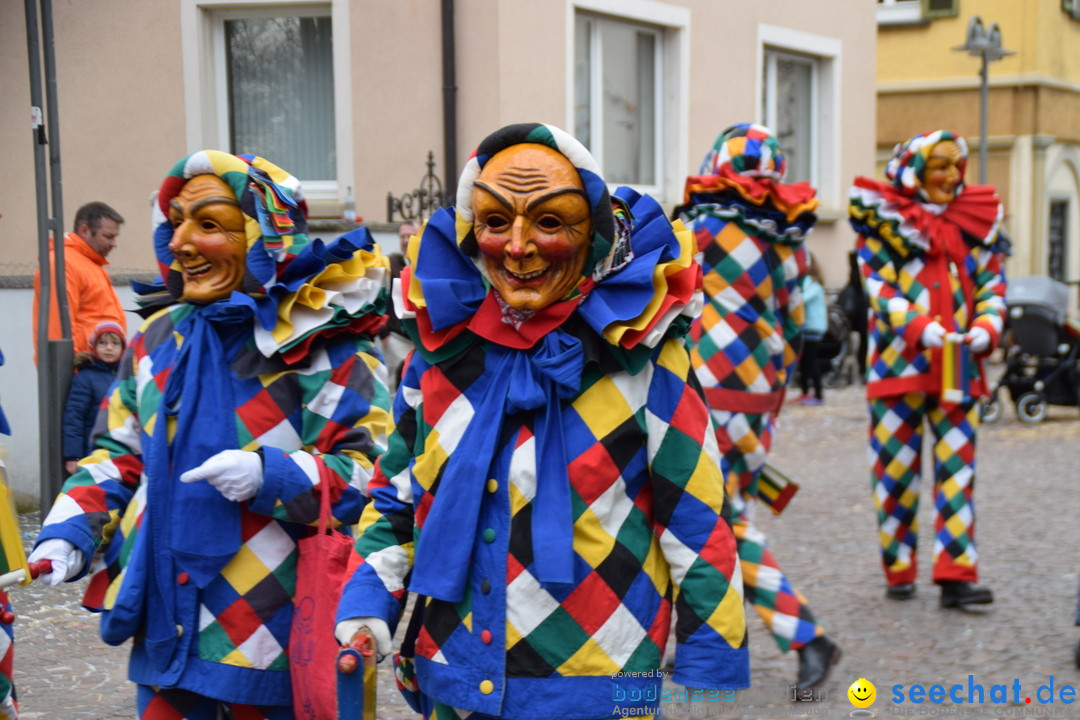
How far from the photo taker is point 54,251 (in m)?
7.41

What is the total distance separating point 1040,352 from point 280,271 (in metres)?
10.8

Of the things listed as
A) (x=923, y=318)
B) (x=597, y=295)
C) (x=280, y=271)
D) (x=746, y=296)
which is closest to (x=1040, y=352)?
(x=923, y=318)

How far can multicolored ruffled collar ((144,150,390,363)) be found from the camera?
3148mm

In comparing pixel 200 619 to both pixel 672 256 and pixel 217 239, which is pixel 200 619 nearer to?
pixel 217 239

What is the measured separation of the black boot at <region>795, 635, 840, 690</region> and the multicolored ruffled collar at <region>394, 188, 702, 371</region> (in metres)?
2.46

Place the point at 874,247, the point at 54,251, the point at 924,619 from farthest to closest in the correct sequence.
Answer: the point at 54,251, the point at 874,247, the point at 924,619

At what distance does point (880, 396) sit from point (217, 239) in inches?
147

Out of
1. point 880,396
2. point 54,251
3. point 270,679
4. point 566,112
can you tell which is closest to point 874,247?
point 880,396

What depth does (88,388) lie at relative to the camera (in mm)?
7414

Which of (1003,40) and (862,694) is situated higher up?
(1003,40)

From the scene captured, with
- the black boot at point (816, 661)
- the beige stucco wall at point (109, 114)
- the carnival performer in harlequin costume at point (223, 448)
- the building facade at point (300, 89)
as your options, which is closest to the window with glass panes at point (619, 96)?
the building facade at point (300, 89)

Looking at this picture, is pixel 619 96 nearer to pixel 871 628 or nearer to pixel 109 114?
pixel 109 114

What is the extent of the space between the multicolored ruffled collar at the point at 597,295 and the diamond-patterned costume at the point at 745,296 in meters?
2.39

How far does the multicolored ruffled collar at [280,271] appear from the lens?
3.15 m
